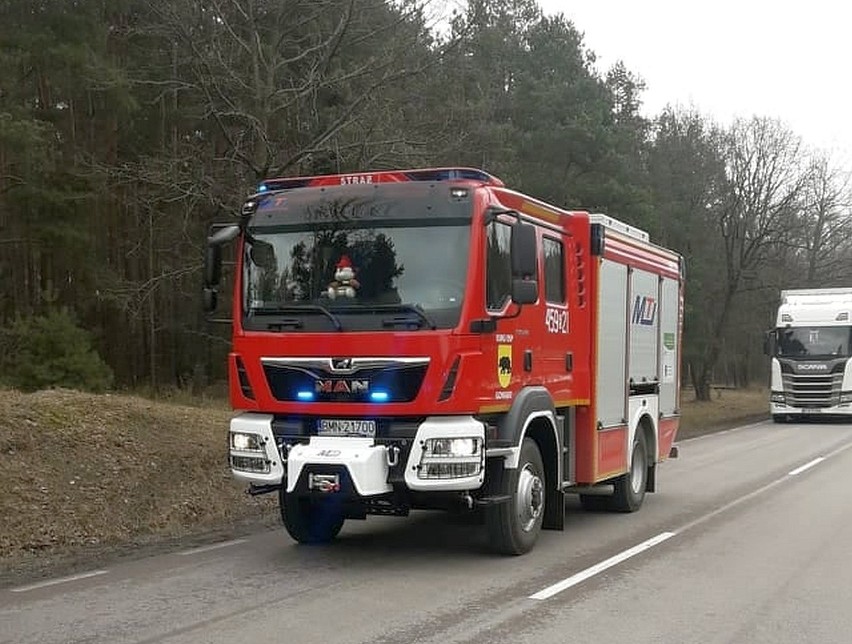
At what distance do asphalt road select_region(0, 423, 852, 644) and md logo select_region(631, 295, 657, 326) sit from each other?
2229 millimetres

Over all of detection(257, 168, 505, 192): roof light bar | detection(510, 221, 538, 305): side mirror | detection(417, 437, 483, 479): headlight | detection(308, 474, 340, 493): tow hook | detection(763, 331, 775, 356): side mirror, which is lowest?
detection(308, 474, 340, 493): tow hook

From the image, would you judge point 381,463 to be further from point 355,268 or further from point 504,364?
point 355,268

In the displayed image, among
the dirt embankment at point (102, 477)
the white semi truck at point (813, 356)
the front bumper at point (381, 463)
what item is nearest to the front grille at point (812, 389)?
the white semi truck at point (813, 356)

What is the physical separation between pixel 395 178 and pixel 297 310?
53.9 inches

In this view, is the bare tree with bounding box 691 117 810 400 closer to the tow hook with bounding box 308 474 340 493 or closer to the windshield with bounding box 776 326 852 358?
the windshield with bounding box 776 326 852 358

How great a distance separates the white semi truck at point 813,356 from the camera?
29062 mm

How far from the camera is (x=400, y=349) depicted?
7.48 metres

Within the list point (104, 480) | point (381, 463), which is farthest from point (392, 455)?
point (104, 480)

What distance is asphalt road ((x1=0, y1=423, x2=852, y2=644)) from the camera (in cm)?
603

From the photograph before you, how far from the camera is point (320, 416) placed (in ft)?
25.7

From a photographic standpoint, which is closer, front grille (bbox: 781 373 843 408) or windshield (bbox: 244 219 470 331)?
windshield (bbox: 244 219 470 331)

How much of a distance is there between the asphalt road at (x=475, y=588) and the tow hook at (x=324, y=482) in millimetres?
714

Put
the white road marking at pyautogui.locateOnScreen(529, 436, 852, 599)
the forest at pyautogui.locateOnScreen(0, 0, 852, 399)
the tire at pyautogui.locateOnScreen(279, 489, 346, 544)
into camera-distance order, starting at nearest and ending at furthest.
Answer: the white road marking at pyautogui.locateOnScreen(529, 436, 852, 599), the tire at pyautogui.locateOnScreen(279, 489, 346, 544), the forest at pyautogui.locateOnScreen(0, 0, 852, 399)

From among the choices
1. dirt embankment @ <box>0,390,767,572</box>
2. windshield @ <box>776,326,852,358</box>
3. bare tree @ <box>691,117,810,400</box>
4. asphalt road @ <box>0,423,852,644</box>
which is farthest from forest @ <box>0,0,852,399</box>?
asphalt road @ <box>0,423,852,644</box>
